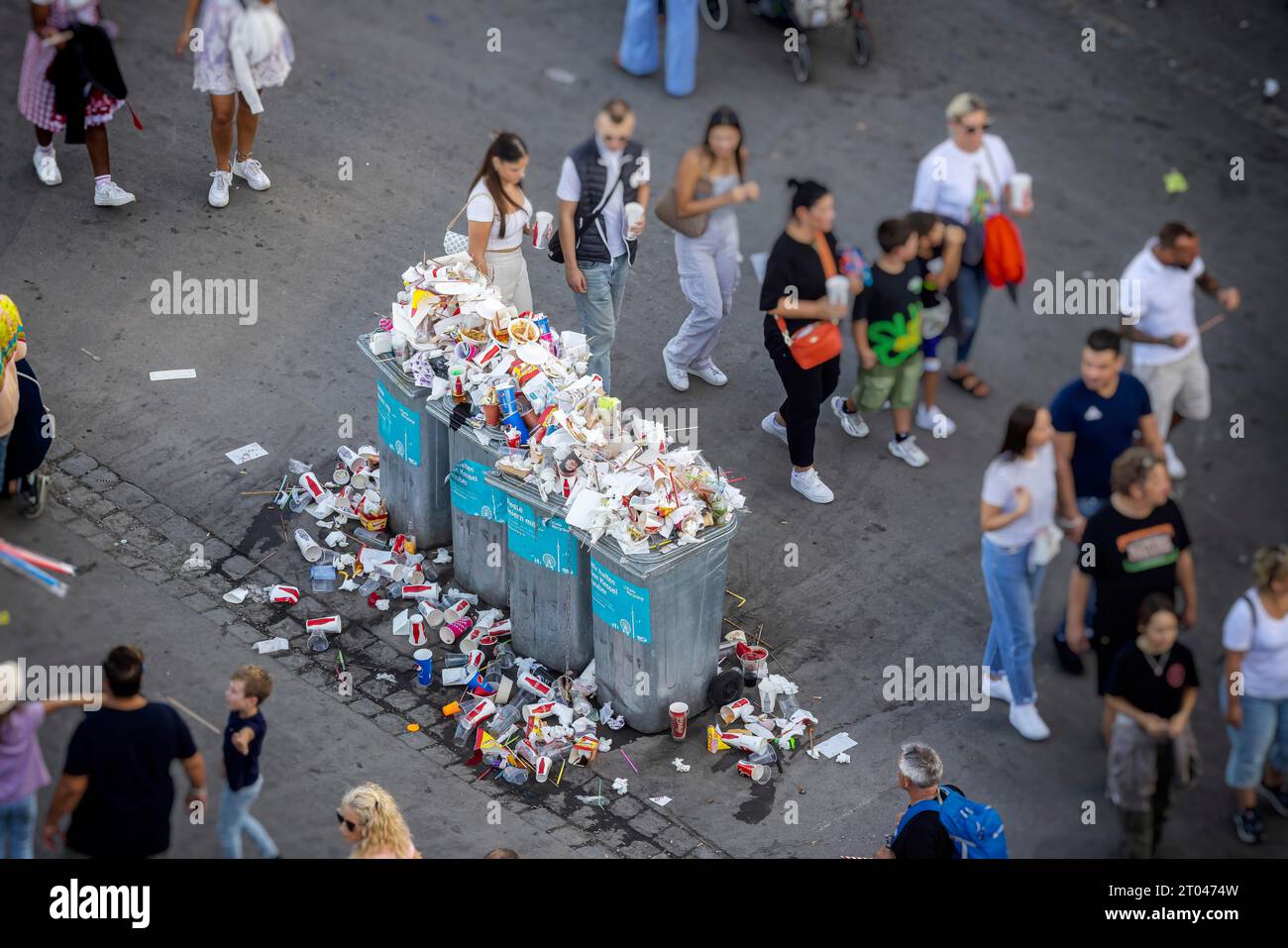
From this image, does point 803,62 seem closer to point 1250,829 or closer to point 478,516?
point 478,516

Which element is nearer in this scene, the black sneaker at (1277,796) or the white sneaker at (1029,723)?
the black sneaker at (1277,796)

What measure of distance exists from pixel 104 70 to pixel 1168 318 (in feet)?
25.2

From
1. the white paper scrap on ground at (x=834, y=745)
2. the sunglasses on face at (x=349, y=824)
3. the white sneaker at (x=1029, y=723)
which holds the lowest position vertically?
the white paper scrap on ground at (x=834, y=745)

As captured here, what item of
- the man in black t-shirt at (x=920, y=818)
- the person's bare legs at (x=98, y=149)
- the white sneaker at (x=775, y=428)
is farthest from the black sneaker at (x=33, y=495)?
the man in black t-shirt at (x=920, y=818)

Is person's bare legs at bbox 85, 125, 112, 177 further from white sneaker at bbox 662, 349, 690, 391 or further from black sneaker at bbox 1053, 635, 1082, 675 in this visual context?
black sneaker at bbox 1053, 635, 1082, 675

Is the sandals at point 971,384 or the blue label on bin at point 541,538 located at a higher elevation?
the sandals at point 971,384

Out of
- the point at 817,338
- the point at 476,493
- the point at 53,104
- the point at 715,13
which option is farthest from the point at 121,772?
the point at 715,13

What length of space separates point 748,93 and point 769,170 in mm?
1275

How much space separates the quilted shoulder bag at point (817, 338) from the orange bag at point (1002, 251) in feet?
4.19

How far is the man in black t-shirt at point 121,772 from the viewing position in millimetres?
7793

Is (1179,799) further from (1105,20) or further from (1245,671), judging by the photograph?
(1105,20)

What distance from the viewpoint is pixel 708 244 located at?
11867 mm

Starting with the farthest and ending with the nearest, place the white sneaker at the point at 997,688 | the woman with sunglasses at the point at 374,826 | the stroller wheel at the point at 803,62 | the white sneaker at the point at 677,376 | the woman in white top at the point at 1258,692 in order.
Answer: the stroller wheel at the point at 803,62 < the white sneaker at the point at 677,376 < the white sneaker at the point at 997,688 < the woman in white top at the point at 1258,692 < the woman with sunglasses at the point at 374,826

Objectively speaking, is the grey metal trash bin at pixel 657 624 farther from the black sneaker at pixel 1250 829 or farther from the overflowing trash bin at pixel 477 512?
the black sneaker at pixel 1250 829
